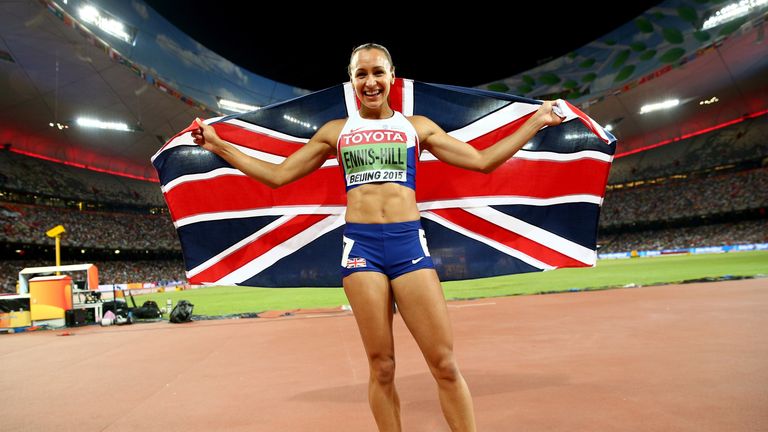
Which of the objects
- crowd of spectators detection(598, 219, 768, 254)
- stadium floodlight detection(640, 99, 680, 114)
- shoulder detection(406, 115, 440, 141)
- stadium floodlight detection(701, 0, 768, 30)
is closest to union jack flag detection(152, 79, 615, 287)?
shoulder detection(406, 115, 440, 141)

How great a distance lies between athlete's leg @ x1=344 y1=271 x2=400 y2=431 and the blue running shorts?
7cm

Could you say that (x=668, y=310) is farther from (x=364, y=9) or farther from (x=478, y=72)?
(x=478, y=72)

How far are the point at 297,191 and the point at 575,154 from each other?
8.93ft

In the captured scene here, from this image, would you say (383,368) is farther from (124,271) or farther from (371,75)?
(124,271)

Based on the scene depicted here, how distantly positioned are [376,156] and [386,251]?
0.62 metres

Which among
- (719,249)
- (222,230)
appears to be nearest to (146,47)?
(222,230)

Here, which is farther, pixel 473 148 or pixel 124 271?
pixel 124 271

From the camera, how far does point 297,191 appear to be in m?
4.54

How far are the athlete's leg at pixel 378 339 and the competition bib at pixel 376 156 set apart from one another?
62 cm

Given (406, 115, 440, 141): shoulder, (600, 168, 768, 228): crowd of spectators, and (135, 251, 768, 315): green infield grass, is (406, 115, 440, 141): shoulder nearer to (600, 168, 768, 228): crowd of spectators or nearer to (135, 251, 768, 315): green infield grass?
(135, 251, 768, 315): green infield grass

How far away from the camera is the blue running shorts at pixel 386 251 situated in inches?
112

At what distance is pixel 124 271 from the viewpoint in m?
45.2

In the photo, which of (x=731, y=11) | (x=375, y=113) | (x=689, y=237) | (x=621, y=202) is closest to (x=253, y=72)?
(x=731, y=11)

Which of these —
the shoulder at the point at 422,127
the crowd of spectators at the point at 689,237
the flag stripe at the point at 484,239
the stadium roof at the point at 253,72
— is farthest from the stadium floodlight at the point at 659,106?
the shoulder at the point at 422,127
